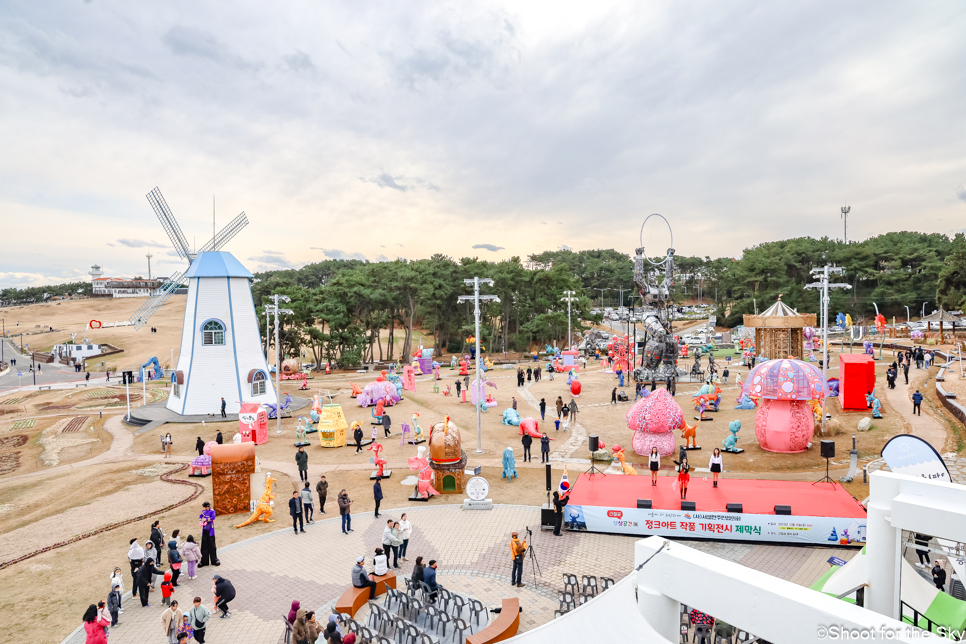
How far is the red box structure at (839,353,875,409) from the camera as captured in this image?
86.6ft

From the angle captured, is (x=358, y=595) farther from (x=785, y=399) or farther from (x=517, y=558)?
(x=785, y=399)

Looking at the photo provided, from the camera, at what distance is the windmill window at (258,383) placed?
1286 inches

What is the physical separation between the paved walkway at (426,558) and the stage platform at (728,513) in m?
0.33

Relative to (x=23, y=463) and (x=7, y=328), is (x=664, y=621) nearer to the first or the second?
(x=23, y=463)

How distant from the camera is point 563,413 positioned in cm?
2906

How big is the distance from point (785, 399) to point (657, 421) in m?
4.87

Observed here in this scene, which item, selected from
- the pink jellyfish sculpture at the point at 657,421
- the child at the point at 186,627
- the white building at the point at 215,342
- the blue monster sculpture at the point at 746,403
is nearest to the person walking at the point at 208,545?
the child at the point at 186,627

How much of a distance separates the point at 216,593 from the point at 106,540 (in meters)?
6.47

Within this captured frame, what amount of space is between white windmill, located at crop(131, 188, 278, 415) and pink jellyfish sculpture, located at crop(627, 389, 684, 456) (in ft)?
73.3

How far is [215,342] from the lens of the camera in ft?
105

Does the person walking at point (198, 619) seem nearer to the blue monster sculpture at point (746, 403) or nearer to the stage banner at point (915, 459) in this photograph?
the stage banner at point (915, 459)

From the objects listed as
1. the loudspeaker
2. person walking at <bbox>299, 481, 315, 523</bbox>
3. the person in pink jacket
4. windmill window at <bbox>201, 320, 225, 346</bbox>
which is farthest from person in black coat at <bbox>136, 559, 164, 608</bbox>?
windmill window at <bbox>201, 320, 225, 346</bbox>

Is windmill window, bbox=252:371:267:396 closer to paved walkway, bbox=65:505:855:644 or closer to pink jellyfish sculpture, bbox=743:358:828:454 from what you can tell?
paved walkway, bbox=65:505:855:644

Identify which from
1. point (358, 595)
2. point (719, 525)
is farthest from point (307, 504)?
point (719, 525)
